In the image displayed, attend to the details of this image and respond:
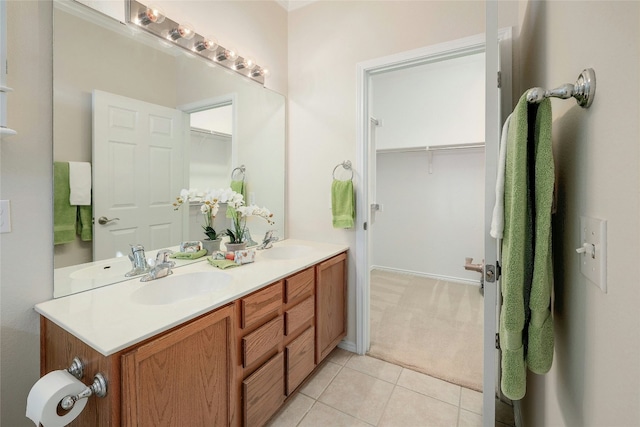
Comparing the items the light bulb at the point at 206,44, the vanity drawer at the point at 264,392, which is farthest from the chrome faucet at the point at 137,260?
the light bulb at the point at 206,44

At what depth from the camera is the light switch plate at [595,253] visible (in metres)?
0.52

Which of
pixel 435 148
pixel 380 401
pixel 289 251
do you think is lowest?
pixel 380 401

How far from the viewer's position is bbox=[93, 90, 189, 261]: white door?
1320 mm

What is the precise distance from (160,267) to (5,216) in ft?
1.92

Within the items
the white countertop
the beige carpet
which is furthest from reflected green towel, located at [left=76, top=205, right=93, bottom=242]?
the beige carpet

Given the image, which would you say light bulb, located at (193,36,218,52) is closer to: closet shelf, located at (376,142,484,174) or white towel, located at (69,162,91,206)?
white towel, located at (69,162,91,206)

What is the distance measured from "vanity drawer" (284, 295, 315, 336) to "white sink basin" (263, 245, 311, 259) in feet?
1.50

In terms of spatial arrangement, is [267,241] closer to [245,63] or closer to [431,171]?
[245,63]

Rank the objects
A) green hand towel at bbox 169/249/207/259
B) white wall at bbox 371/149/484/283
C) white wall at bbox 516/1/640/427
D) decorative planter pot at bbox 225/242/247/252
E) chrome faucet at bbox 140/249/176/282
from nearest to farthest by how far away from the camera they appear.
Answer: white wall at bbox 516/1/640/427 < chrome faucet at bbox 140/249/176/282 < green hand towel at bbox 169/249/207/259 < decorative planter pot at bbox 225/242/247/252 < white wall at bbox 371/149/484/283

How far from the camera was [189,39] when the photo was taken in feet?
5.42

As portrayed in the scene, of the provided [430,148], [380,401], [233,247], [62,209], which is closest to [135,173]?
[62,209]

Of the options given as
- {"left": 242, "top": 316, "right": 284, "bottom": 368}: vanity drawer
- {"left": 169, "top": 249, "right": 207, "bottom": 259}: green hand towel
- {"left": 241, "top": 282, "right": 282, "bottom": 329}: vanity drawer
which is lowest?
{"left": 242, "top": 316, "right": 284, "bottom": 368}: vanity drawer

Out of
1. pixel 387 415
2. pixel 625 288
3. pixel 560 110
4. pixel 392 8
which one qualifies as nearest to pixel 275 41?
pixel 392 8

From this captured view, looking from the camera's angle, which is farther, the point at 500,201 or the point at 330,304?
the point at 330,304
